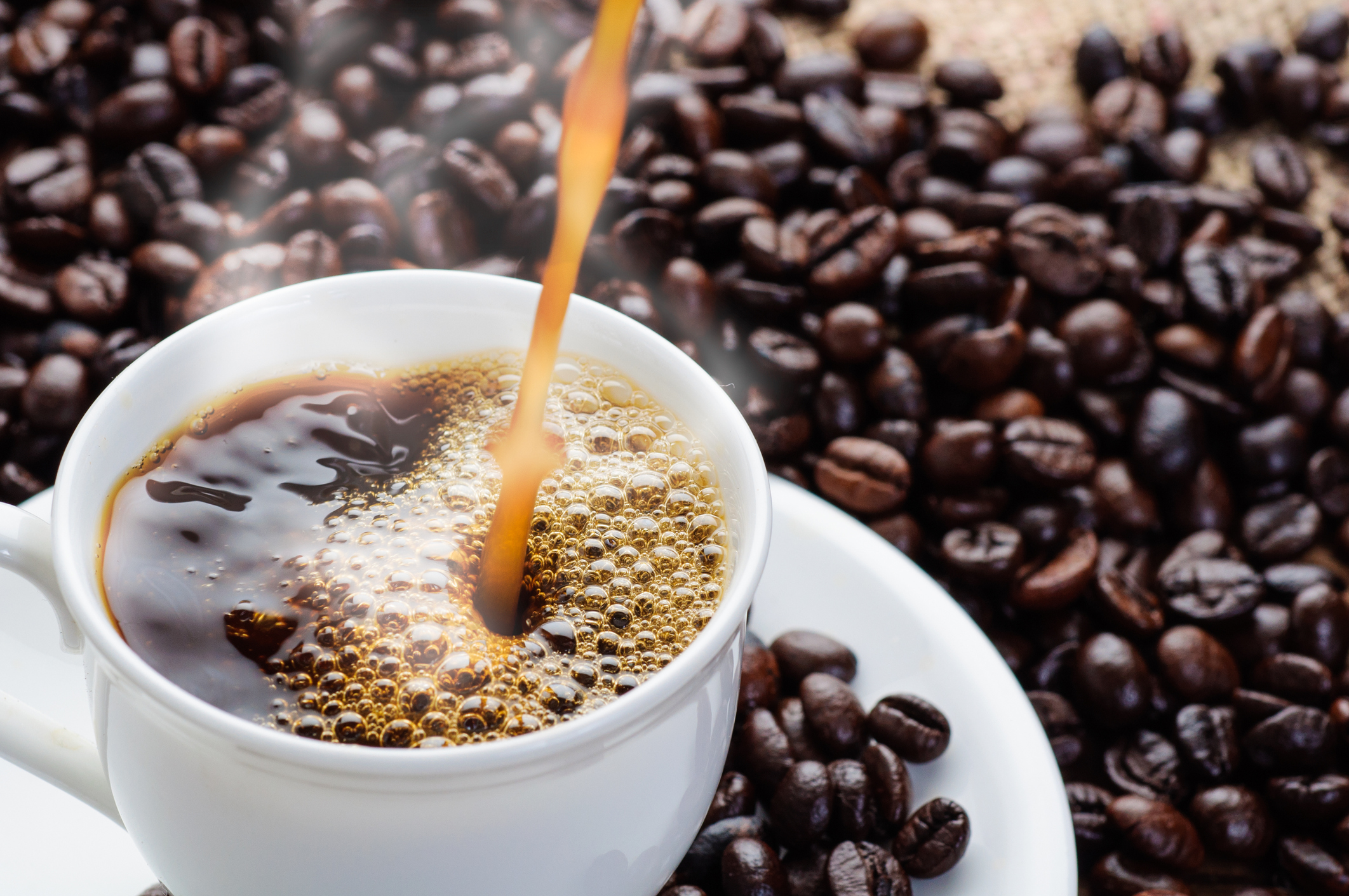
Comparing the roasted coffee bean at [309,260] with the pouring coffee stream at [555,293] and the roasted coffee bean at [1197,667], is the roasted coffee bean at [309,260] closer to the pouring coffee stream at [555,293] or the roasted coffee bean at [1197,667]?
the pouring coffee stream at [555,293]

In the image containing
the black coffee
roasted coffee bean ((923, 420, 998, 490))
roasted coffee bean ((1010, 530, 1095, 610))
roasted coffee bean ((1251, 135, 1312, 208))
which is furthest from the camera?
roasted coffee bean ((1251, 135, 1312, 208))

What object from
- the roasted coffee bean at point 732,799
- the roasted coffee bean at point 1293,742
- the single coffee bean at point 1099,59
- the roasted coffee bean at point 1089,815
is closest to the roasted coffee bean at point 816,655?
the roasted coffee bean at point 732,799

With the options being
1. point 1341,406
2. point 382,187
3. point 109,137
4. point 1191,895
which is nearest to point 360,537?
point 1191,895

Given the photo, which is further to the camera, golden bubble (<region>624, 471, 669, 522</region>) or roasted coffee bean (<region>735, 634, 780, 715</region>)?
roasted coffee bean (<region>735, 634, 780, 715</region>)

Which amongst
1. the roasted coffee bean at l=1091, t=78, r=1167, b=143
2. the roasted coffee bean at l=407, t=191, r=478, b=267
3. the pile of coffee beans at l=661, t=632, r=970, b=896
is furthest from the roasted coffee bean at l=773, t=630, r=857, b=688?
the roasted coffee bean at l=1091, t=78, r=1167, b=143

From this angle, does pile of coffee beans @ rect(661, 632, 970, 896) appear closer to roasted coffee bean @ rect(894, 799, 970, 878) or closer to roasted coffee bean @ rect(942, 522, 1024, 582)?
roasted coffee bean @ rect(894, 799, 970, 878)
